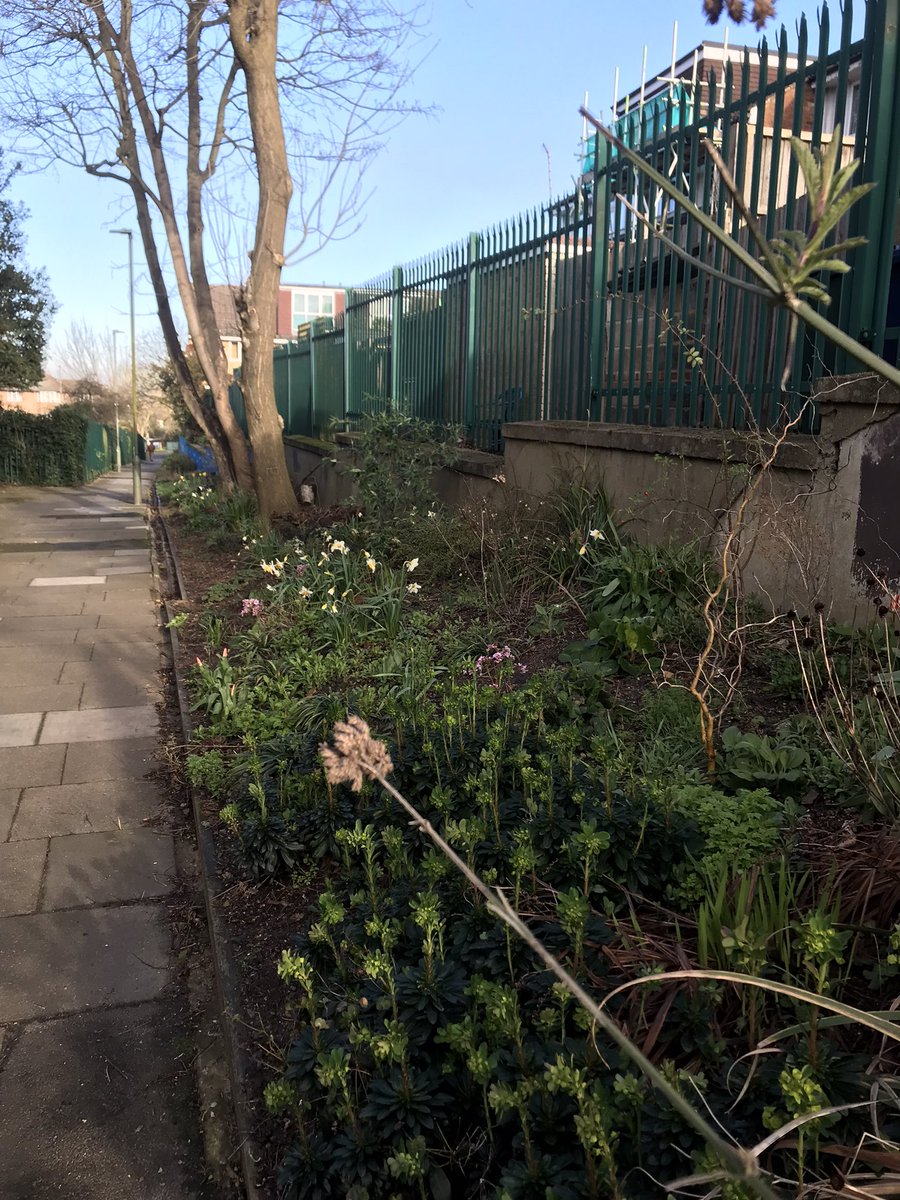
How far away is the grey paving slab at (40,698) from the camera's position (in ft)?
18.4

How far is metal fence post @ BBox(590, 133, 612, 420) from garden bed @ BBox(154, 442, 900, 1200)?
2.13m

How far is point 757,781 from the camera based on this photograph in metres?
3.02

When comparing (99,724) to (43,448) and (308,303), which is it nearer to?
(43,448)

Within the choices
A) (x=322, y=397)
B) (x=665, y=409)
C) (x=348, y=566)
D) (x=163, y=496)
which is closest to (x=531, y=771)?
(x=665, y=409)

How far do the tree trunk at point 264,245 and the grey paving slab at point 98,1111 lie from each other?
8045mm

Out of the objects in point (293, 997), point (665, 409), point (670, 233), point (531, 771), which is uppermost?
point (670, 233)

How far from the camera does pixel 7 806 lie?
165 inches

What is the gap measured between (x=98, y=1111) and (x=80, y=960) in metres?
0.73

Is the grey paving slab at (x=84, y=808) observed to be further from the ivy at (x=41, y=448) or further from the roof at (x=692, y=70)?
the ivy at (x=41, y=448)

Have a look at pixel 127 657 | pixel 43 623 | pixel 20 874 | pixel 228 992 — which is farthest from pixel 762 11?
pixel 43 623

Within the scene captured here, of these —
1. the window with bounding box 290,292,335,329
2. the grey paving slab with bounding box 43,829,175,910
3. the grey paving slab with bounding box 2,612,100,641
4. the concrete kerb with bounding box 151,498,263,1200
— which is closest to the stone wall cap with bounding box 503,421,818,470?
the concrete kerb with bounding box 151,498,263,1200

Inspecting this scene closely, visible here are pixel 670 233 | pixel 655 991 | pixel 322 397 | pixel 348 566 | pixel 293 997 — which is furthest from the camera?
pixel 322 397

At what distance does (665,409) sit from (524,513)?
1.20 m

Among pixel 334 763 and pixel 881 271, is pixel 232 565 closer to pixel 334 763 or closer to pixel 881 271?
pixel 881 271
